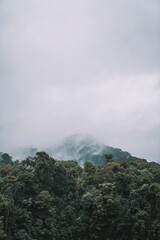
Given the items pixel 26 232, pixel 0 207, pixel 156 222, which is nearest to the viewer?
pixel 0 207

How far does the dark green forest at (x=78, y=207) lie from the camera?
2503 centimetres

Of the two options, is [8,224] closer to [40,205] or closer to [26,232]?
[26,232]

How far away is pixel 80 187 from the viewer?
3156cm

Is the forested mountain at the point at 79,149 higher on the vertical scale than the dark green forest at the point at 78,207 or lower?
higher

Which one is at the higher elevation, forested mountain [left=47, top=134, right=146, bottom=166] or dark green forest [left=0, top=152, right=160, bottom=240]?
forested mountain [left=47, top=134, right=146, bottom=166]

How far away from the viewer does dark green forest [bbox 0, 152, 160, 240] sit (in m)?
25.0

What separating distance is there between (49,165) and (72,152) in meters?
96.4

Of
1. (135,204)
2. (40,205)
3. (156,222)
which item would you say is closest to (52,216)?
(40,205)

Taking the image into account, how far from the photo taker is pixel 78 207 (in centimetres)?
3020

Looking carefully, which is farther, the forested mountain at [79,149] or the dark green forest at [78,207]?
the forested mountain at [79,149]

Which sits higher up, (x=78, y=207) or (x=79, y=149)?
(x=79, y=149)

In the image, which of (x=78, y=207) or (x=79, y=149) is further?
(x=79, y=149)

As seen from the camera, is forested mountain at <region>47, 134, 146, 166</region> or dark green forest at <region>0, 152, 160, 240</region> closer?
dark green forest at <region>0, 152, 160, 240</region>

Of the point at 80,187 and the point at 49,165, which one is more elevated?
the point at 49,165
